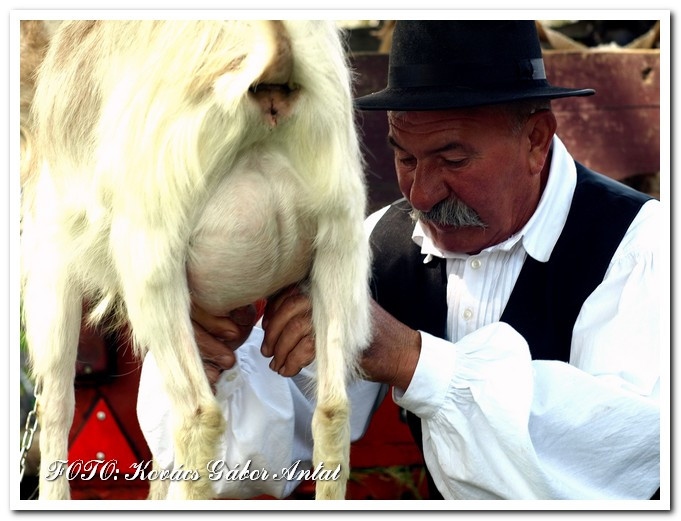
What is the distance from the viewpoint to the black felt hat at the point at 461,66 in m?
1.92

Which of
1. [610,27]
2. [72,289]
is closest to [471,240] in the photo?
[72,289]

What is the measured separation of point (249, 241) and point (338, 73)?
0.31 meters

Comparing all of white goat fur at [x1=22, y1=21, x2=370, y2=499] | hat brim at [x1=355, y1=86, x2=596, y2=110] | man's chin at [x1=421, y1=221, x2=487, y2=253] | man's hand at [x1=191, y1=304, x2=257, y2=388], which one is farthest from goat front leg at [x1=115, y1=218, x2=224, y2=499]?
man's chin at [x1=421, y1=221, x2=487, y2=253]

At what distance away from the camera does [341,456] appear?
1564 mm

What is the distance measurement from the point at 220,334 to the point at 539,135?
3.15 ft

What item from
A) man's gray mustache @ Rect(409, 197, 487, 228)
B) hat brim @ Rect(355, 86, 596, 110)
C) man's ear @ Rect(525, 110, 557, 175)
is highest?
hat brim @ Rect(355, 86, 596, 110)

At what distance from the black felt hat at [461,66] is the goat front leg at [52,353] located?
77cm

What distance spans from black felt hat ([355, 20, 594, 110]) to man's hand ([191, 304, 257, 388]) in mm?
569

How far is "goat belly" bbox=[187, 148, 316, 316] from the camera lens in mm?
1432

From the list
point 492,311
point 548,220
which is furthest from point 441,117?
point 492,311

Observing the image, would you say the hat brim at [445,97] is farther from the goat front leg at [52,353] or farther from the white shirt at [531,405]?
the goat front leg at [52,353]

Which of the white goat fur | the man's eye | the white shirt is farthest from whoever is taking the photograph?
the man's eye

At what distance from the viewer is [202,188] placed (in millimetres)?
1398

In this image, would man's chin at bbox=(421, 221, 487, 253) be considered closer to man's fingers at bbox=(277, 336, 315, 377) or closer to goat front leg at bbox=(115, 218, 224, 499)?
man's fingers at bbox=(277, 336, 315, 377)
